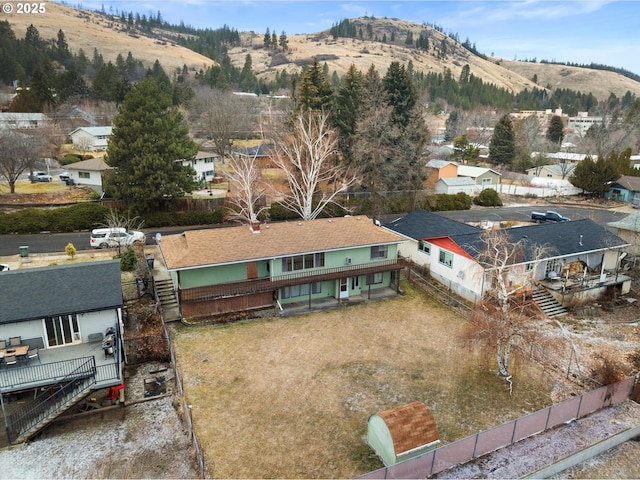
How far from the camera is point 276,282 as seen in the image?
2697 centimetres

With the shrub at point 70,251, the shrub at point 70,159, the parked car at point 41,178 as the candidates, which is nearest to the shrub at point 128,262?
the shrub at point 70,251

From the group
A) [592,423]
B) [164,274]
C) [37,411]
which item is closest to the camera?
[37,411]

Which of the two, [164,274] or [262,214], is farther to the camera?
[262,214]

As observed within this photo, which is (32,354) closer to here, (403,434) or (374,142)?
(403,434)

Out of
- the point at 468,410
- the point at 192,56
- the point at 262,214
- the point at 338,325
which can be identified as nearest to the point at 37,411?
the point at 338,325

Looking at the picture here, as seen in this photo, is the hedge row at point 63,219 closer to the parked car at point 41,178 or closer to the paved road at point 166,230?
the paved road at point 166,230

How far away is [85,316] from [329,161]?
3195cm

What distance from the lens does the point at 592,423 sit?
18375mm

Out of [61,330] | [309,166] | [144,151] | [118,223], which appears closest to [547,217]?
[309,166]

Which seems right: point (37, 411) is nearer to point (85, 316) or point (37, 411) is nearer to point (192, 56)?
point (85, 316)

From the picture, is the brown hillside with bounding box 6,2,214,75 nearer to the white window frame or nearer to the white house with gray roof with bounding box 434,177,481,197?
the white house with gray roof with bounding box 434,177,481,197

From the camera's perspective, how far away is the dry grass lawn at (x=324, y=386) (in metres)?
15.9

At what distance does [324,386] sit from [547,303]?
1846 cm

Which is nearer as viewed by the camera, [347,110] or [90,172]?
[90,172]
